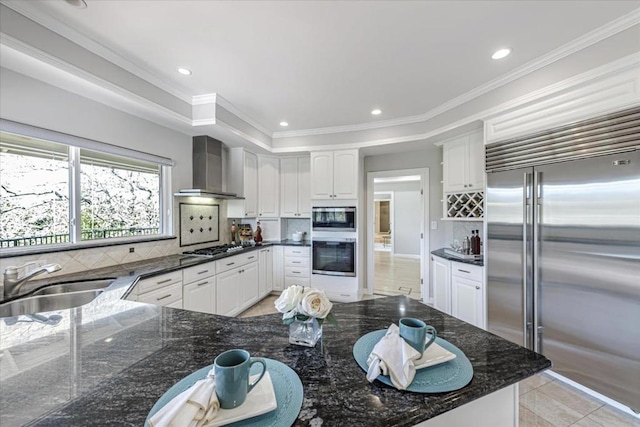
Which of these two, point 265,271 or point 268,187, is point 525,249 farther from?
point 268,187

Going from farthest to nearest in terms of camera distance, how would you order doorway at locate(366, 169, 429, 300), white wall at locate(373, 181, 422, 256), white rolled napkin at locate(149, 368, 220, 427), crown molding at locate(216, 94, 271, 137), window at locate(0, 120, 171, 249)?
white wall at locate(373, 181, 422, 256)
doorway at locate(366, 169, 429, 300)
crown molding at locate(216, 94, 271, 137)
window at locate(0, 120, 171, 249)
white rolled napkin at locate(149, 368, 220, 427)

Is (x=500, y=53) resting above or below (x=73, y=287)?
above

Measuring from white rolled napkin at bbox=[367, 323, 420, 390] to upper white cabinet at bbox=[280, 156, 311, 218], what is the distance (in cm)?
376

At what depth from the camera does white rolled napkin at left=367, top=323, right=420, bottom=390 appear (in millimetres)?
773

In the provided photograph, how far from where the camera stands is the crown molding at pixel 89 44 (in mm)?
1644

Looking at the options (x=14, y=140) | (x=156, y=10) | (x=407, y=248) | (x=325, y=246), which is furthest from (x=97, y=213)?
(x=407, y=248)

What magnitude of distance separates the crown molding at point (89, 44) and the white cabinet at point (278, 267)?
265 cm

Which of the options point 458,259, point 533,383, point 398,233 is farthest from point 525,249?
point 398,233

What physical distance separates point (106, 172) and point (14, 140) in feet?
2.35

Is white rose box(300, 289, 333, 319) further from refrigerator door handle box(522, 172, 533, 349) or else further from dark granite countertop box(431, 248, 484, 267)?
dark granite countertop box(431, 248, 484, 267)

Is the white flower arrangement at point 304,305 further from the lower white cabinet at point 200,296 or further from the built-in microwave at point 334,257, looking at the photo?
the built-in microwave at point 334,257

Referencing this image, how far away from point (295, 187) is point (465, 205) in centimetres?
270

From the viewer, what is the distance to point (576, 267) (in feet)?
6.46

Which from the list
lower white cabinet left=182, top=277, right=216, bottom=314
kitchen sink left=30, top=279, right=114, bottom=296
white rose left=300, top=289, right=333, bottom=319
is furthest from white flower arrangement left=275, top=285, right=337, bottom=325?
lower white cabinet left=182, top=277, right=216, bottom=314
